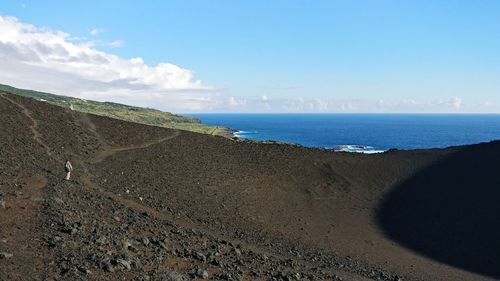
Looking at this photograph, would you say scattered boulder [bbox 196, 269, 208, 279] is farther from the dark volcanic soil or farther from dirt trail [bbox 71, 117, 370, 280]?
dirt trail [bbox 71, 117, 370, 280]

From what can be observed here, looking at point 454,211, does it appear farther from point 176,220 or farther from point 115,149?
point 115,149

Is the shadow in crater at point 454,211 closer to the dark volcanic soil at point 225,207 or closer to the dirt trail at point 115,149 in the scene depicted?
the dark volcanic soil at point 225,207

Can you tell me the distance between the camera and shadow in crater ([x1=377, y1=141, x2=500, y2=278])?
26219mm

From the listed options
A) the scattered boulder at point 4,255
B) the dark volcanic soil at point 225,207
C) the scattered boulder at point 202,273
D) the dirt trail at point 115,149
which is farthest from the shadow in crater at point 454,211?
the scattered boulder at point 4,255

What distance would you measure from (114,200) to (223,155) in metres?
14.5

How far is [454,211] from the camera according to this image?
31578 millimetres

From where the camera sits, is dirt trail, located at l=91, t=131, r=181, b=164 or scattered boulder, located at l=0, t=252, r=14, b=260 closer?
scattered boulder, located at l=0, t=252, r=14, b=260

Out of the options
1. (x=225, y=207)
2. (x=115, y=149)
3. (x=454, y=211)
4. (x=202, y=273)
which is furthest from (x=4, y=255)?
(x=454, y=211)

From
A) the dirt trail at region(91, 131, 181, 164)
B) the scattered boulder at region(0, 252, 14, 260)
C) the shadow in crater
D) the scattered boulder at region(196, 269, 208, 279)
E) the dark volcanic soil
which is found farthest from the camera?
the dirt trail at region(91, 131, 181, 164)

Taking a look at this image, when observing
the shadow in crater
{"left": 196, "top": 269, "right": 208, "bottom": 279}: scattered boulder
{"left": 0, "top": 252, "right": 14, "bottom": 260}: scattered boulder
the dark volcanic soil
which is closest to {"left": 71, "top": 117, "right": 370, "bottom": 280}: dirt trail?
the dark volcanic soil

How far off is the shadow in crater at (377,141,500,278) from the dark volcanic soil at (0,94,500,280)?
0.37ft

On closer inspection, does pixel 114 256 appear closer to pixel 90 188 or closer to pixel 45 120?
pixel 90 188

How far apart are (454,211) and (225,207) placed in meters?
15.9

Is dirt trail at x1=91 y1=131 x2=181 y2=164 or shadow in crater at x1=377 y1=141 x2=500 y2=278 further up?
dirt trail at x1=91 y1=131 x2=181 y2=164
